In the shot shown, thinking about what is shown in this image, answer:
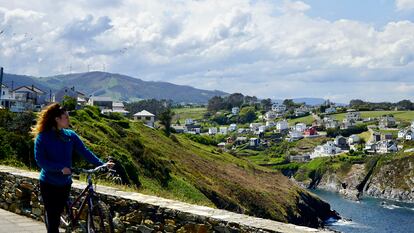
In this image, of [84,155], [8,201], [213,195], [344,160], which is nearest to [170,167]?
[213,195]

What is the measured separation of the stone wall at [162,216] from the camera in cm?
786

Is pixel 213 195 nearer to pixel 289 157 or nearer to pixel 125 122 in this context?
pixel 125 122

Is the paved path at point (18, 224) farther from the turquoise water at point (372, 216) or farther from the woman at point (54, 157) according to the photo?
the turquoise water at point (372, 216)

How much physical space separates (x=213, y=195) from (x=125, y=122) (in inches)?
1101

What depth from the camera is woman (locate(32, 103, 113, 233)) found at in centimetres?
752

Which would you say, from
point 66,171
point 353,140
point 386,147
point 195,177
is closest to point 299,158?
point 353,140

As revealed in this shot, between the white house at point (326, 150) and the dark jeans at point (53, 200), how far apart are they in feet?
586

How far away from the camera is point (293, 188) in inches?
3386

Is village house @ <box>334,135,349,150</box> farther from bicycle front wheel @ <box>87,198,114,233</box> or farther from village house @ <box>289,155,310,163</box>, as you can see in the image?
bicycle front wheel @ <box>87,198,114,233</box>

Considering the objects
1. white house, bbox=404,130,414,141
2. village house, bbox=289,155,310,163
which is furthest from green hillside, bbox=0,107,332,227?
white house, bbox=404,130,414,141

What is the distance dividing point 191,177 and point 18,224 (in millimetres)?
41839

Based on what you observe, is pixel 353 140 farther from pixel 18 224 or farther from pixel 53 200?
pixel 53 200

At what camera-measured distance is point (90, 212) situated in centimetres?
805

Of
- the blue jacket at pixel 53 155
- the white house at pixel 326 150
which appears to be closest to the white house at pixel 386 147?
the white house at pixel 326 150
